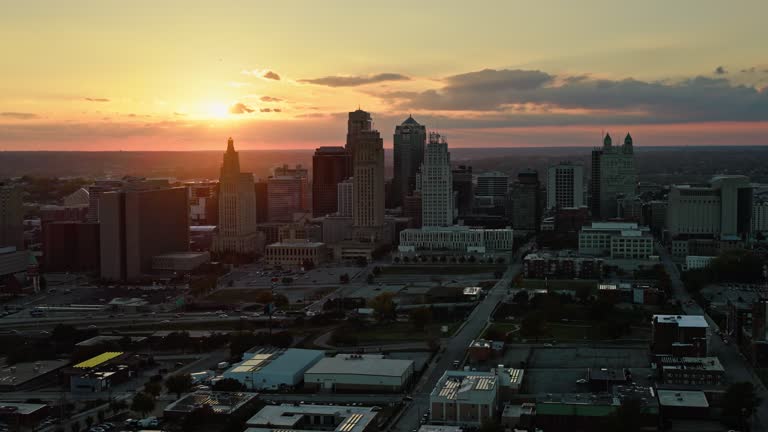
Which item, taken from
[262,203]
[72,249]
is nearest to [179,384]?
[72,249]

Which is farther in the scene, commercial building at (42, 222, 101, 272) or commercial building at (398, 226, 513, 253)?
commercial building at (398, 226, 513, 253)

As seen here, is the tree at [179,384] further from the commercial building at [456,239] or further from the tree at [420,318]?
the commercial building at [456,239]

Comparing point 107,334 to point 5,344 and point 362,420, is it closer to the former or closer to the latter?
point 5,344

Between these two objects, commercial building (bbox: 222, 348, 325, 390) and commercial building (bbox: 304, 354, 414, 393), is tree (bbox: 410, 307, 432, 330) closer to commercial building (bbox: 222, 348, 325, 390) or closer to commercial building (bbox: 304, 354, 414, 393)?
commercial building (bbox: 222, 348, 325, 390)

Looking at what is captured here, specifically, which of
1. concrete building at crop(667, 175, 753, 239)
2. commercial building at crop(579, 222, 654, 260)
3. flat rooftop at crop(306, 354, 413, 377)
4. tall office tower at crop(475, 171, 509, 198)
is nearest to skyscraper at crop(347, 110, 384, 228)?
commercial building at crop(579, 222, 654, 260)

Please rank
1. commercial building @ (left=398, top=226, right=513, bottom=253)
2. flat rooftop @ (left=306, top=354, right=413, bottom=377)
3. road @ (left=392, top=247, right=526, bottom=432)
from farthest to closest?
commercial building @ (left=398, top=226, right=513, bottom=253)
flat rooftop @ (left=306, top=354, right=413, bottom=377)
road @ (left=392, top=247, right=526, bottom=432)
